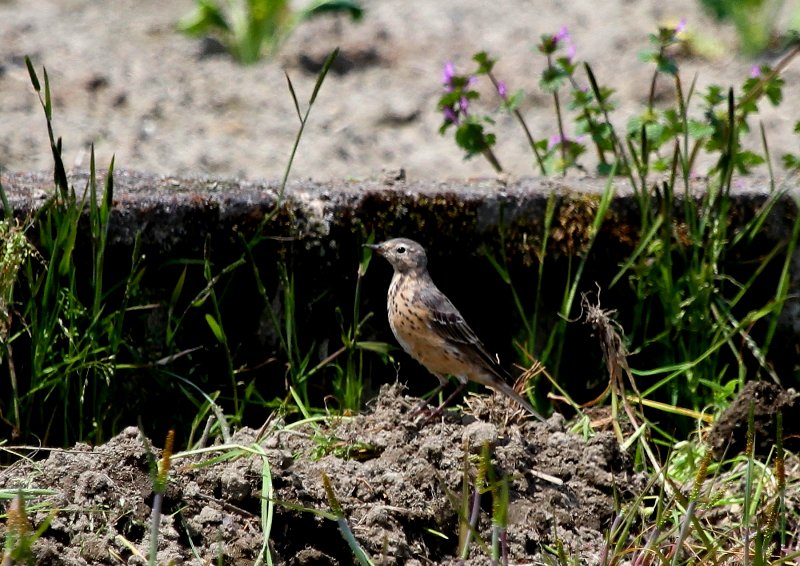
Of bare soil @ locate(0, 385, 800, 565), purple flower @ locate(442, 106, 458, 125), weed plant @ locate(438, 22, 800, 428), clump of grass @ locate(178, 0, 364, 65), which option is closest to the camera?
bare soil @ locate(0, 385, 800, 565)

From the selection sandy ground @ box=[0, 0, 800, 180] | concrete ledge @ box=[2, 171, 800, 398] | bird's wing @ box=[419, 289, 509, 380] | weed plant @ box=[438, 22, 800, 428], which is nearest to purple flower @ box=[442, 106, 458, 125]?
concrete ledge @ box=[2, 171, 800, 398]

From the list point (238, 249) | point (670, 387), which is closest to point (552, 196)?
point (670, 387)

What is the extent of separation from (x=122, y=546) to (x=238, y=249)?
154 cm

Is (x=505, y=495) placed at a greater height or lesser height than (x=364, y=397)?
greater

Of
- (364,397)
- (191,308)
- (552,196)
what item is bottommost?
(364,397)

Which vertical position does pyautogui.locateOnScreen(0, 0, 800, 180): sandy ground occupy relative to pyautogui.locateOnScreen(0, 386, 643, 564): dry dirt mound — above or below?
above

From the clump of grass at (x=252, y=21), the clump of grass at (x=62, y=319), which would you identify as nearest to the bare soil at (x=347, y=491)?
the clump of grass at (x=62, y=319)

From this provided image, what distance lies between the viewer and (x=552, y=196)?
192 inches

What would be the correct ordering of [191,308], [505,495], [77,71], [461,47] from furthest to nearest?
[461,47]
[77,71]
[191,308]
[505,495]

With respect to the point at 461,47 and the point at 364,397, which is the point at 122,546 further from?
the point at 461,47

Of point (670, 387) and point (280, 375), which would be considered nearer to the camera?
point (280, 375)

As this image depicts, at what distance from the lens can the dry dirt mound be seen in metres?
3.41

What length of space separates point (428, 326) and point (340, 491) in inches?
42.8

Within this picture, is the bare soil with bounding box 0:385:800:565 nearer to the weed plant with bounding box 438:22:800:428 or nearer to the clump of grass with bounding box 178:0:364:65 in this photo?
the weed plant with bounding box 438:22:800:428
